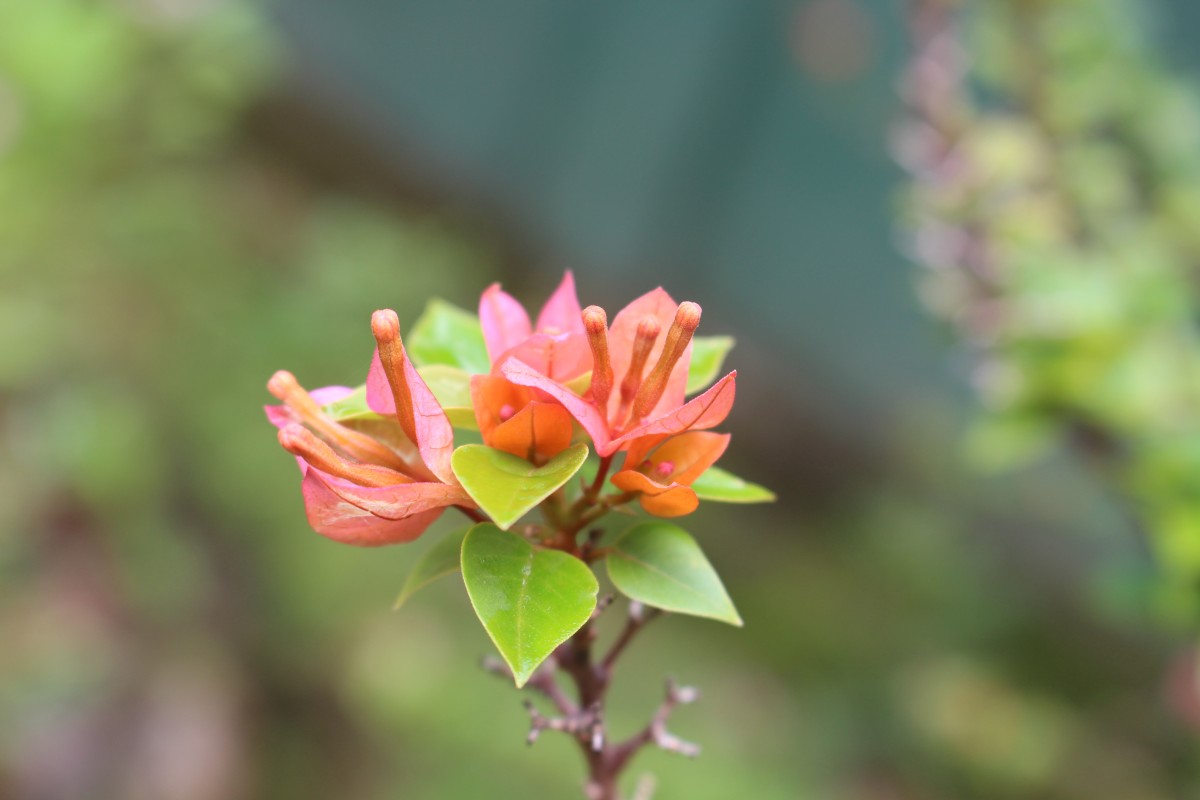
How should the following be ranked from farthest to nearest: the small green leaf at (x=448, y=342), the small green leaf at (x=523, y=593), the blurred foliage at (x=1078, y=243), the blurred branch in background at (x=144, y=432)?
the blurred branch in background at (x=144, y=432)
the blurred foliage at (x=1078, y=243)
the small green leaf at (x=448, y=342)
the small green leaf at (x=523, y=593)

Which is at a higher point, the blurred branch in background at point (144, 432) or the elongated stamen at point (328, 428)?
the elongated stamen at point (328, 428)

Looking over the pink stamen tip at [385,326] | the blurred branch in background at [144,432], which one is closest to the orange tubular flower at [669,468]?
the pink stamen tip at [385,326]

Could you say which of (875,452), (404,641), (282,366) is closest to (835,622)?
(875,452)

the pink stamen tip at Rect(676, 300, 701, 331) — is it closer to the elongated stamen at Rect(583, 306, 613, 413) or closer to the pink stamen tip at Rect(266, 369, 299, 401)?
the elongated stamen at Rect(583, 306, 613, 413)

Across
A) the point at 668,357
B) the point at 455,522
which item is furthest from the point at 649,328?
the point at 455,522

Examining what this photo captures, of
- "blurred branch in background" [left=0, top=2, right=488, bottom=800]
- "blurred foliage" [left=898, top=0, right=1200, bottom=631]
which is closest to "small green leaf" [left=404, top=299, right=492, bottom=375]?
"blurred foliage" [left=898, top=0, right=1200, bottom=631]

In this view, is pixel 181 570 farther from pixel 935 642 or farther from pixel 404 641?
pixel 935 642

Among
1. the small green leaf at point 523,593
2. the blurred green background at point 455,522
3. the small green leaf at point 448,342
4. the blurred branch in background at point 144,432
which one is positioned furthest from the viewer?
the blurred green background at point 455,522

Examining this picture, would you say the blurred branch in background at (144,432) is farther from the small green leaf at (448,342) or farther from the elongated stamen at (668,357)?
the elongated stamen at (668,357)
